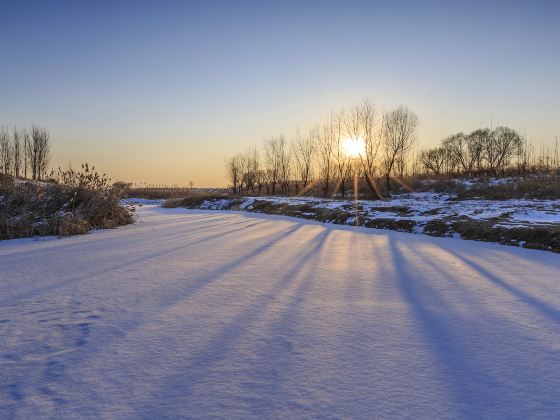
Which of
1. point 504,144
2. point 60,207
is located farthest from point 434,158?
point 60,207

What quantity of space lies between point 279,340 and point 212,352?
1.47ft

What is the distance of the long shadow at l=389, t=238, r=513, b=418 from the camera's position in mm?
1713

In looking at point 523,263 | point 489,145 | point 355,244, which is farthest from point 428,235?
point 489,145

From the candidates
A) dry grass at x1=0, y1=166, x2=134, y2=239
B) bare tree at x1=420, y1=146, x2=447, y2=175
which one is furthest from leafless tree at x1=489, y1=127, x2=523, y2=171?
dry grass at x1=0, y1=166, x2=134, y2=239

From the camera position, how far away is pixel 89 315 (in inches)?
114

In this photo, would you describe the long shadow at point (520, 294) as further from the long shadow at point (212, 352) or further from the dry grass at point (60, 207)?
the dry grass at point (60, 207)

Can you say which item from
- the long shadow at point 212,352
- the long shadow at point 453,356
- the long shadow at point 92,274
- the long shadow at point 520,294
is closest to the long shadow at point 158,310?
the long shadow at point 212,352

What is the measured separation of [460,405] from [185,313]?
204 centimetres

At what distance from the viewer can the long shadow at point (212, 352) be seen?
5.84 feet

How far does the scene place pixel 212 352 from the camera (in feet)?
7.32

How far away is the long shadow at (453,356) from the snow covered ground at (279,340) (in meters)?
0.01

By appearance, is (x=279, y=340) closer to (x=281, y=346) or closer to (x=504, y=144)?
(x=281, y=346)

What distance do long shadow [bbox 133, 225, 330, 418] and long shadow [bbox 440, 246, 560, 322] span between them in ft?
7.24

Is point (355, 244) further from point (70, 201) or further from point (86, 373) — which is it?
point (70, 201)
